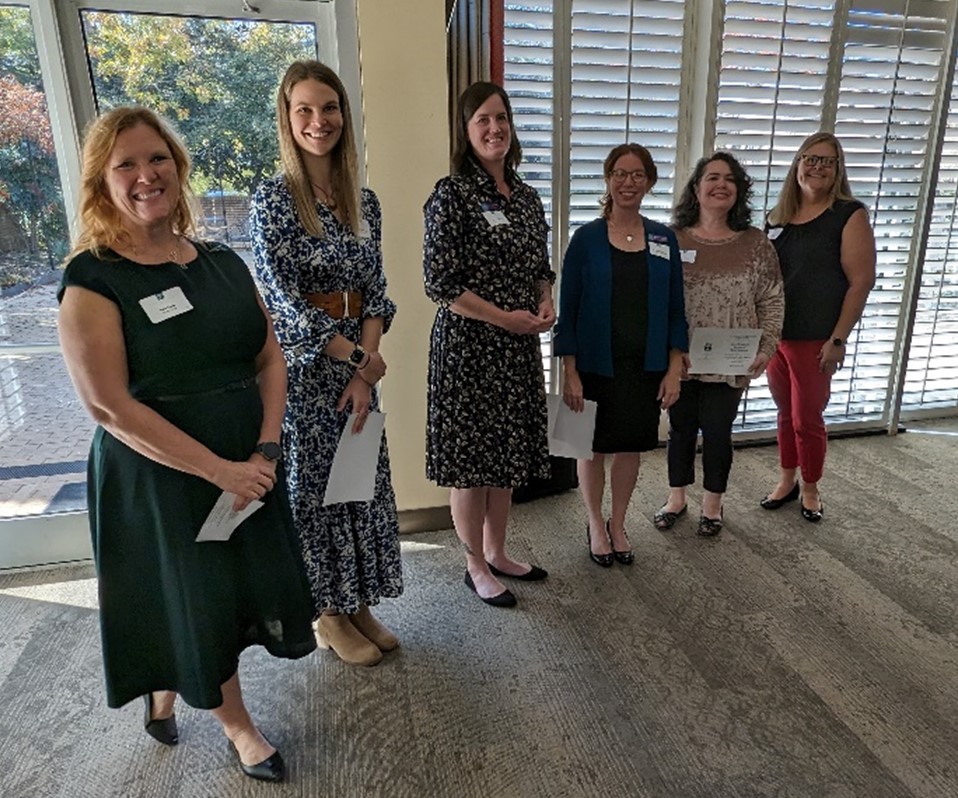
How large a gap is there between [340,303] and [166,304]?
562 millimetres

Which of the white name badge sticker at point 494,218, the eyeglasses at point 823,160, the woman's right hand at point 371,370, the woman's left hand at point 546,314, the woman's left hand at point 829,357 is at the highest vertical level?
the eyeglasses at point 823,160

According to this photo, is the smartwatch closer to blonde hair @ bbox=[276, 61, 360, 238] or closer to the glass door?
blonde hair @ bbox=[276, 61, 360, 238]

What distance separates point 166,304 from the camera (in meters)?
1.37

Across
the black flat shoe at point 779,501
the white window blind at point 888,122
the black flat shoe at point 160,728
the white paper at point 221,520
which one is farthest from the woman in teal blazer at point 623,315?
the white window blind at point 888,122

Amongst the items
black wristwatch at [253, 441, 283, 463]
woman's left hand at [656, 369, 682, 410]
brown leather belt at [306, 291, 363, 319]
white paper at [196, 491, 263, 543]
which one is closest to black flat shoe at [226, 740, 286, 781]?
white paper at [196, 491, 263, 543]

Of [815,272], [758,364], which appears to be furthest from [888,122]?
[758,364]

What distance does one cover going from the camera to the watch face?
1.55 m

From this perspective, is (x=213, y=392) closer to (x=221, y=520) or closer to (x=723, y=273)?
(x=221, y=520)

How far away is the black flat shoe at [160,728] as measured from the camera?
1803 mm

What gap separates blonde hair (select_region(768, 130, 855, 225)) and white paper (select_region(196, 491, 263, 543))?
2.56m

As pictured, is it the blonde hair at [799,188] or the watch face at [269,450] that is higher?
the blonde hair at [799,188]

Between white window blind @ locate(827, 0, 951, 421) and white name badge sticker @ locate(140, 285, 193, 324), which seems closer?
white name badge sticker @ locate(140, 285, 193, 324)

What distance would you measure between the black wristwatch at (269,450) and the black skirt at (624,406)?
124 centimetres

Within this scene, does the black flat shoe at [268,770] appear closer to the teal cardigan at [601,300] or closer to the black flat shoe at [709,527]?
the teal cardigan at [601,300]
